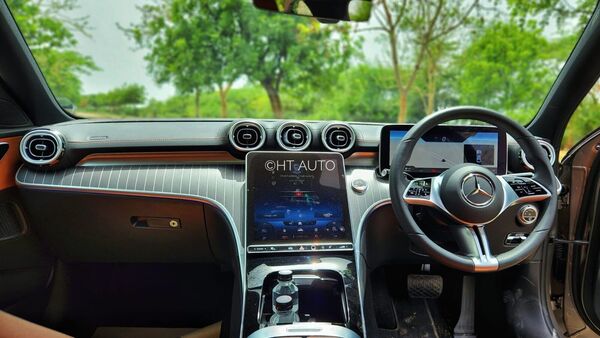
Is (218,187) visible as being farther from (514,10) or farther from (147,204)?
(514,10)

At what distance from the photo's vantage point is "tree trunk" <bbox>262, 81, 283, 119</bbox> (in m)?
4.69

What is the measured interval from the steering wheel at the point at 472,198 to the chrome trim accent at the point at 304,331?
41 cm

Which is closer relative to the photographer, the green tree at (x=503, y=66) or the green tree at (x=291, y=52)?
the green tree at (x=503, y=66)

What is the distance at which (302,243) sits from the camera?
68.0 inches

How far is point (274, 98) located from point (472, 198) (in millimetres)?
3880

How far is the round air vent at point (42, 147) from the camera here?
1832mm

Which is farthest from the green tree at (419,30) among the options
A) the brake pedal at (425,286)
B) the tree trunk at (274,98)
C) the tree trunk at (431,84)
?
the brake pedal at (425,286)

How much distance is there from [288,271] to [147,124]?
1120 mm

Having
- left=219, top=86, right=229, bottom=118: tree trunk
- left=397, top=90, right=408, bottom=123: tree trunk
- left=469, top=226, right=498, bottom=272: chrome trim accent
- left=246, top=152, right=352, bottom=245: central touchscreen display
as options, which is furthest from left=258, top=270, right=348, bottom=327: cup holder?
left=219, top=86, right=229, bottom=118: tree trunk

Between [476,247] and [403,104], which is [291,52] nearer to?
[403,104]

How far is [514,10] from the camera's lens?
15.1 ft

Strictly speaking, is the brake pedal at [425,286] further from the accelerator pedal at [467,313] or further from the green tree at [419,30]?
the green tree at [419,30]

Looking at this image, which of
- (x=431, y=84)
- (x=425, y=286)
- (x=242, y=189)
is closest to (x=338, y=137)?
(x=242, y=189)

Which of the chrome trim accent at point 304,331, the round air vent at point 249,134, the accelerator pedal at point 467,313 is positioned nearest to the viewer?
the chrome trim accent at point 304,331
